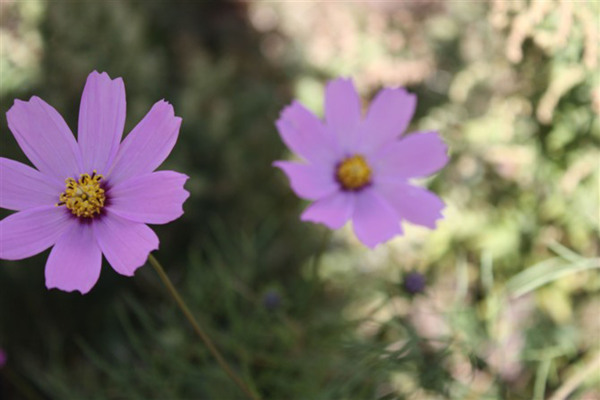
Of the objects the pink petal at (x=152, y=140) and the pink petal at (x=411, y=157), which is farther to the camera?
the pink petal at (x=411, y=157)

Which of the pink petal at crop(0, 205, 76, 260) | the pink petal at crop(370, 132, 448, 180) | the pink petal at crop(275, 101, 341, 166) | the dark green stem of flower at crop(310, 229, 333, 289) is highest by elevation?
the pink petal at crop(0, 205, 76, 260)

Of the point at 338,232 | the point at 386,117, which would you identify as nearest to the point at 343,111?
the point at 386,117

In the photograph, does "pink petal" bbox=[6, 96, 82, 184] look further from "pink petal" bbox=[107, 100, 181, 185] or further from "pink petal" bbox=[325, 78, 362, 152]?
"pink petal" bbox=[325, 78, 362, 152]

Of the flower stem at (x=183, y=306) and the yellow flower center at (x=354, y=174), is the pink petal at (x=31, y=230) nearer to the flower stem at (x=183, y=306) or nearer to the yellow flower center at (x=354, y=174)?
the flower stem at (x=183, y=306)

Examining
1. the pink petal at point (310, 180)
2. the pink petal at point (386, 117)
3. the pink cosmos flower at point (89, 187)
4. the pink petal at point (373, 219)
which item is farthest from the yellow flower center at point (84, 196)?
the pink petal at point (386, 117)

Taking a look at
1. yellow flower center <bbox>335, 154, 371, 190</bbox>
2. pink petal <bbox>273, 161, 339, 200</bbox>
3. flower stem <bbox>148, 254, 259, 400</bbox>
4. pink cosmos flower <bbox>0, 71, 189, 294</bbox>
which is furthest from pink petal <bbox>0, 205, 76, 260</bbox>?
yellow flower center <bbox>335, 154, 371, 190</bbox>

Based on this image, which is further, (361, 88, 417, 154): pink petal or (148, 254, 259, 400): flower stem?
(361, 88, 417, 154): pink petal

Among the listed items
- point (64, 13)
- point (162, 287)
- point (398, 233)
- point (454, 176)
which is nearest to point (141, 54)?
point (64, 13)
